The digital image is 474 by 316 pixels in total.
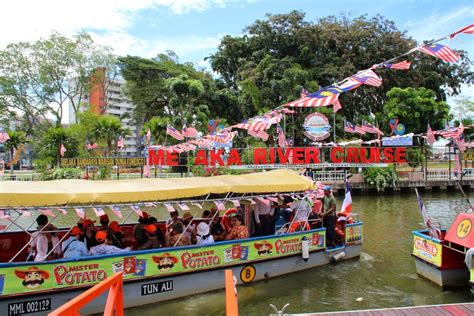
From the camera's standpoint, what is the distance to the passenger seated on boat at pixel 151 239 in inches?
391

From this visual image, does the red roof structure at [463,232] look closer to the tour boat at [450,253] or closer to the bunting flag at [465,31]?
the tour boat at [450,253]

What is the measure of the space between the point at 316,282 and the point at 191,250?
3.94m

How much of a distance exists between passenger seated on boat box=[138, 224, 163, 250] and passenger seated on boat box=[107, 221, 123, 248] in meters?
0.58

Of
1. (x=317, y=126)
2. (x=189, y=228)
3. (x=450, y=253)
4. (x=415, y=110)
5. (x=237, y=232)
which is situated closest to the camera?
(x=450, y=253)

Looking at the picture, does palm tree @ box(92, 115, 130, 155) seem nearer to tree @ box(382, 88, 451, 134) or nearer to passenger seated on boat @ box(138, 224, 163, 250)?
tree @ box(382, 88, 451, 134)

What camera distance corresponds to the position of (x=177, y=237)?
10438 mm

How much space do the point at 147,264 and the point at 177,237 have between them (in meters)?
1.31

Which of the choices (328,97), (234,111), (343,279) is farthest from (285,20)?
(343,279)

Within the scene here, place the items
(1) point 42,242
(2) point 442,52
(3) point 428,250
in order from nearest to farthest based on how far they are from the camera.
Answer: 1. (1) point 42,242
2. (3) point 428,250
3. (2) point 442,52

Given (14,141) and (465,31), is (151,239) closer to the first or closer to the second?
(465,31)

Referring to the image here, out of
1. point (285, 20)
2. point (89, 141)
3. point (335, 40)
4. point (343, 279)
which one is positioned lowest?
point (343, 279)

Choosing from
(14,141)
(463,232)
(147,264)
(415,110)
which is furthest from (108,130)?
(463,232)

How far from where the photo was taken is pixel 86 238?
9.55 m

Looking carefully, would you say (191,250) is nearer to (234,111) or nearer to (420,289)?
(420,289)
